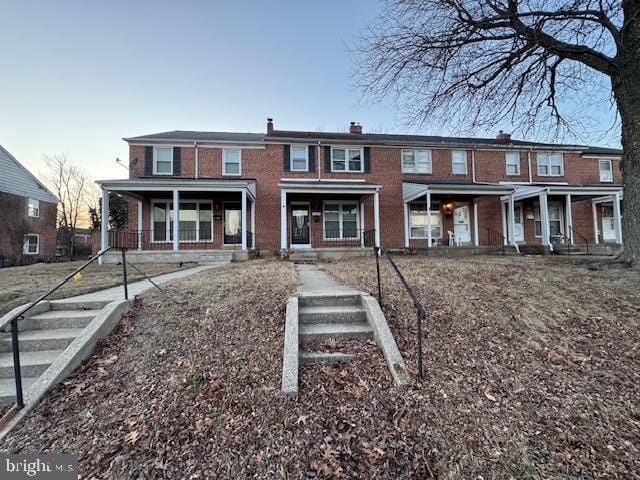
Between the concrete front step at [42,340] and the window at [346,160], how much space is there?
1347cm

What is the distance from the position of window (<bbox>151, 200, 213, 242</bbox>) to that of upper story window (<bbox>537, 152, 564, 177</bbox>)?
63.9ft

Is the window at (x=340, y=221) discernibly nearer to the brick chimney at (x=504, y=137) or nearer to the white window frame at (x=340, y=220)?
the white window frame at (x=340, y=220)

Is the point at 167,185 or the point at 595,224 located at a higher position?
the point at 167,185

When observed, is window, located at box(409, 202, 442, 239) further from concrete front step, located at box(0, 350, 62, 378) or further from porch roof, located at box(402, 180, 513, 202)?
concrete front step, located at box(0, 350, 62, 378)

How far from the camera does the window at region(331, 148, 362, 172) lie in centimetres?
1558

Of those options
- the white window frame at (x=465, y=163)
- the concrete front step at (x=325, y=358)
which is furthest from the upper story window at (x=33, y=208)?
the white window frame at (x=465, y=163)

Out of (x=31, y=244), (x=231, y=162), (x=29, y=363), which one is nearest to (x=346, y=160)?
(x=231, y=162)

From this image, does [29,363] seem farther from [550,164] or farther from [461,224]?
[550,164]

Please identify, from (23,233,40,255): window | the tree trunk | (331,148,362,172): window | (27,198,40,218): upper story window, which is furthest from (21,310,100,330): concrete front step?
(27,198,40,218): upper story window

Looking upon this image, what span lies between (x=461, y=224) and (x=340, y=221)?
7005 mm

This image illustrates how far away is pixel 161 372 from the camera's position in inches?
126

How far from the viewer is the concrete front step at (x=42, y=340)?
357 cm

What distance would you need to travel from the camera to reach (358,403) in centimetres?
277

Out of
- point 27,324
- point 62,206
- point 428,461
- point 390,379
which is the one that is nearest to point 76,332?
point 27,324
